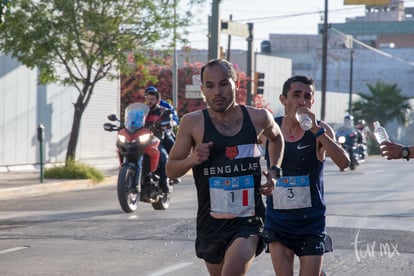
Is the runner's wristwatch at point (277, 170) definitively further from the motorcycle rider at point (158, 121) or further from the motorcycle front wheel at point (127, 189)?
the motorcycle rider at point (158, 121)

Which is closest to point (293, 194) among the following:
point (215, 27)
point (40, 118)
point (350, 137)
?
point (40, 118)

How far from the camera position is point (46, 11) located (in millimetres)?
22312

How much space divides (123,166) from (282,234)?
7585 millimetres

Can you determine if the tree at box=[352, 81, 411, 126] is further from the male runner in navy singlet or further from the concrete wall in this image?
the male runner in navy singlet

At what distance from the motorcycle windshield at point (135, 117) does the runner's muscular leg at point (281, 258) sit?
794 cm

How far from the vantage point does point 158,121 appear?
1463 cm

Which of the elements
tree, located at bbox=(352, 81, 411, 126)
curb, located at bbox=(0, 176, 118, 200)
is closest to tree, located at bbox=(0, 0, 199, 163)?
curb, located at bbox=(0, 176, 118, 200)

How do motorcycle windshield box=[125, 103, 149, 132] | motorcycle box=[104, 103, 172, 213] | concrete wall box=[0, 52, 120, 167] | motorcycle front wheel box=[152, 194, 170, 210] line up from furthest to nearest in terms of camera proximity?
concrete wall box=[0, 52, 120, 167], motorcycle front wheel box=[152, 194, 170, 210], motorcycle windshield box=[125, 103, 149, 132], motorcycle box=[104, 103, 172, 213]

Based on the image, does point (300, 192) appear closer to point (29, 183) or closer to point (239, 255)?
point (239, 255)

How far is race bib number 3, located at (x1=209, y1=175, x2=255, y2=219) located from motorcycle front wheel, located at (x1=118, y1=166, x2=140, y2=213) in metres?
7.75

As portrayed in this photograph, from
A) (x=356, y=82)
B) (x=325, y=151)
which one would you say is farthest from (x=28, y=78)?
(x=356, y=82)

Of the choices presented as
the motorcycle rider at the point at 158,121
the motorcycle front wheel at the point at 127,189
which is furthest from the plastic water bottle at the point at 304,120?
the motorcycle rider at the point at 158,121

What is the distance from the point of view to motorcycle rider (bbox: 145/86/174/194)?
14.7m

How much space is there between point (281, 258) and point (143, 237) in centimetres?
517
